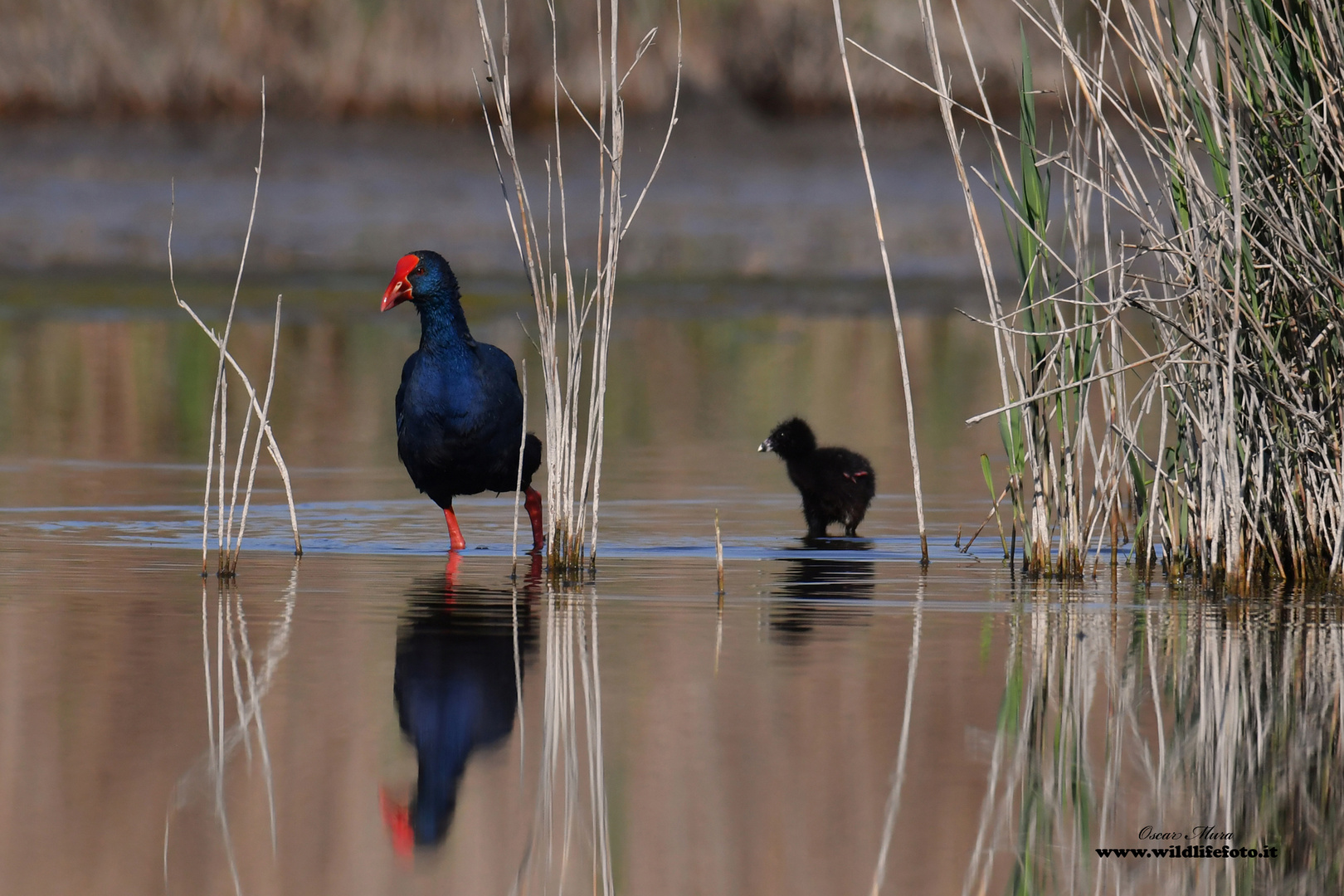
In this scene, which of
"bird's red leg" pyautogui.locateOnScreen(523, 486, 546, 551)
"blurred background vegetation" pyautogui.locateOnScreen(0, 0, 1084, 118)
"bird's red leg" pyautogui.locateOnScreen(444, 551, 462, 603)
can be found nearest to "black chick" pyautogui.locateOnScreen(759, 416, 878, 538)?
"bird's red leg" pyautogui.locateOnScreen(523, 486, 546, 551)

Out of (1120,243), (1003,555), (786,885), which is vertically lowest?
(786,885)

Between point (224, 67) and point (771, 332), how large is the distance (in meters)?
9.52

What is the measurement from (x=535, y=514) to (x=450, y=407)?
642 mm

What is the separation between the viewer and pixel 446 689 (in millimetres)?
5320

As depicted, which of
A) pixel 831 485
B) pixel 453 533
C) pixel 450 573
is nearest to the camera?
pixel 450 573

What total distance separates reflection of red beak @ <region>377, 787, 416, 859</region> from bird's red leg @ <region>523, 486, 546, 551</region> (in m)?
3.66

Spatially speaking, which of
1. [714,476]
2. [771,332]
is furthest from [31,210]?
[714,476]

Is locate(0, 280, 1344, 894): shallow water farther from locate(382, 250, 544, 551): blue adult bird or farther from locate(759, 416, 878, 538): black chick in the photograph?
locate(382, 250, 544, 551): blue adult bird

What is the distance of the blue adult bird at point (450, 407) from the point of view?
7.81 m

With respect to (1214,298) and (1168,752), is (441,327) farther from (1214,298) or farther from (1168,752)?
(1168,752)

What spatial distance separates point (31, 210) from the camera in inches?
814

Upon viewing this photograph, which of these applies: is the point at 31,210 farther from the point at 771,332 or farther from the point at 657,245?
the point at 771,332

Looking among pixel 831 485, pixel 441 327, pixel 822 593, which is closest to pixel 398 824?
pixel 822 593

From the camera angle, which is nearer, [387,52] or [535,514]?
[535,514]
